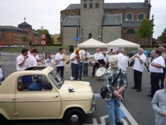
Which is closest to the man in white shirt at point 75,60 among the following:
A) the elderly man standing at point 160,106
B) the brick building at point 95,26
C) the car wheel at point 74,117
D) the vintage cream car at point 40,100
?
the vintage cream car at point 40,100

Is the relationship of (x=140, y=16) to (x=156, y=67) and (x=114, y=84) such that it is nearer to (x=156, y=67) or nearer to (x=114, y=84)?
(x=156, y=67)

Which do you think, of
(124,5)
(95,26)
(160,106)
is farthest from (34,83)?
(124,5)

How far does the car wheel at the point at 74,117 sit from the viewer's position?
398cm

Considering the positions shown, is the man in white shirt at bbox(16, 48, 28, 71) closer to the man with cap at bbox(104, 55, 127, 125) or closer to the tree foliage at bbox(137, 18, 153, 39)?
the man with cap at bbox(104, 55, 127, 125)

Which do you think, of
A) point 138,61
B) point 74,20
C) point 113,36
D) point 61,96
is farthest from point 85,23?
point 61,96

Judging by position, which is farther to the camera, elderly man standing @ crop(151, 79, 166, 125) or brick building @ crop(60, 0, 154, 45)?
brick building @ crop(60, 0, 154, 45)

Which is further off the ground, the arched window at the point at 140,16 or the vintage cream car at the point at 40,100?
the arched window at the point at 140,16

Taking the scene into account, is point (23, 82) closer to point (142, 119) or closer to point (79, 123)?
point (79, 123)

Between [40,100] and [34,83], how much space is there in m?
0.49

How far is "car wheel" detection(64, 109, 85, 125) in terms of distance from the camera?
398 cm

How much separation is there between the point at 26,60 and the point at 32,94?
251 cm

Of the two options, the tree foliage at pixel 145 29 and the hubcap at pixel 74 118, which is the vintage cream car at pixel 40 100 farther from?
the tree foliage at pixel 145 29

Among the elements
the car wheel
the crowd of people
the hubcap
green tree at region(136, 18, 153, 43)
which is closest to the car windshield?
the car wheel

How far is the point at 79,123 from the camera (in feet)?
13.3
